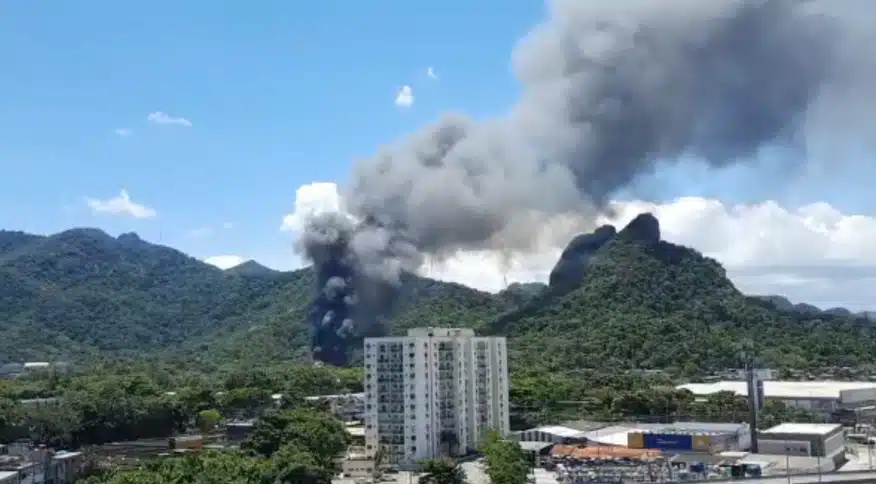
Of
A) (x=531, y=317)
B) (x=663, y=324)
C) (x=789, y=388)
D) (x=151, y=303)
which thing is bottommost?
(x=789, y=388)

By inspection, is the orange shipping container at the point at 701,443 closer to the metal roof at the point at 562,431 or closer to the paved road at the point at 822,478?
the metal roof at the point at 562,431

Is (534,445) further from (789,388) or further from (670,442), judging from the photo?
(789,388)

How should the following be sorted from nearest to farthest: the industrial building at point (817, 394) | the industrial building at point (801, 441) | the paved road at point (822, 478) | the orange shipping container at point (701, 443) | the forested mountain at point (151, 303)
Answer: the paved road at point (822, 478) → the industrial building at point (801, 441) → the orange shipping container at point (701, 443) → the industrial building at point (817, 394) → the forested mountain at point (151, 303)

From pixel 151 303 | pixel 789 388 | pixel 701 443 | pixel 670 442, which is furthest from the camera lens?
pixel 151 303

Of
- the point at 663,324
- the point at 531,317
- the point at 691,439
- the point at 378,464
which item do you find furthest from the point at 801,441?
the point at 531,317

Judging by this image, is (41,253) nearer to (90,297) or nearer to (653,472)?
(90,297)

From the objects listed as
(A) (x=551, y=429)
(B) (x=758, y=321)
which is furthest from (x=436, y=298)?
(A) (x=551, y=429)

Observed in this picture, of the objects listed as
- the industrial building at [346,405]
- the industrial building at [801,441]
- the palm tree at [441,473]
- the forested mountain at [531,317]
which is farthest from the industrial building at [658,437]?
the forested mountain at [531,317]
